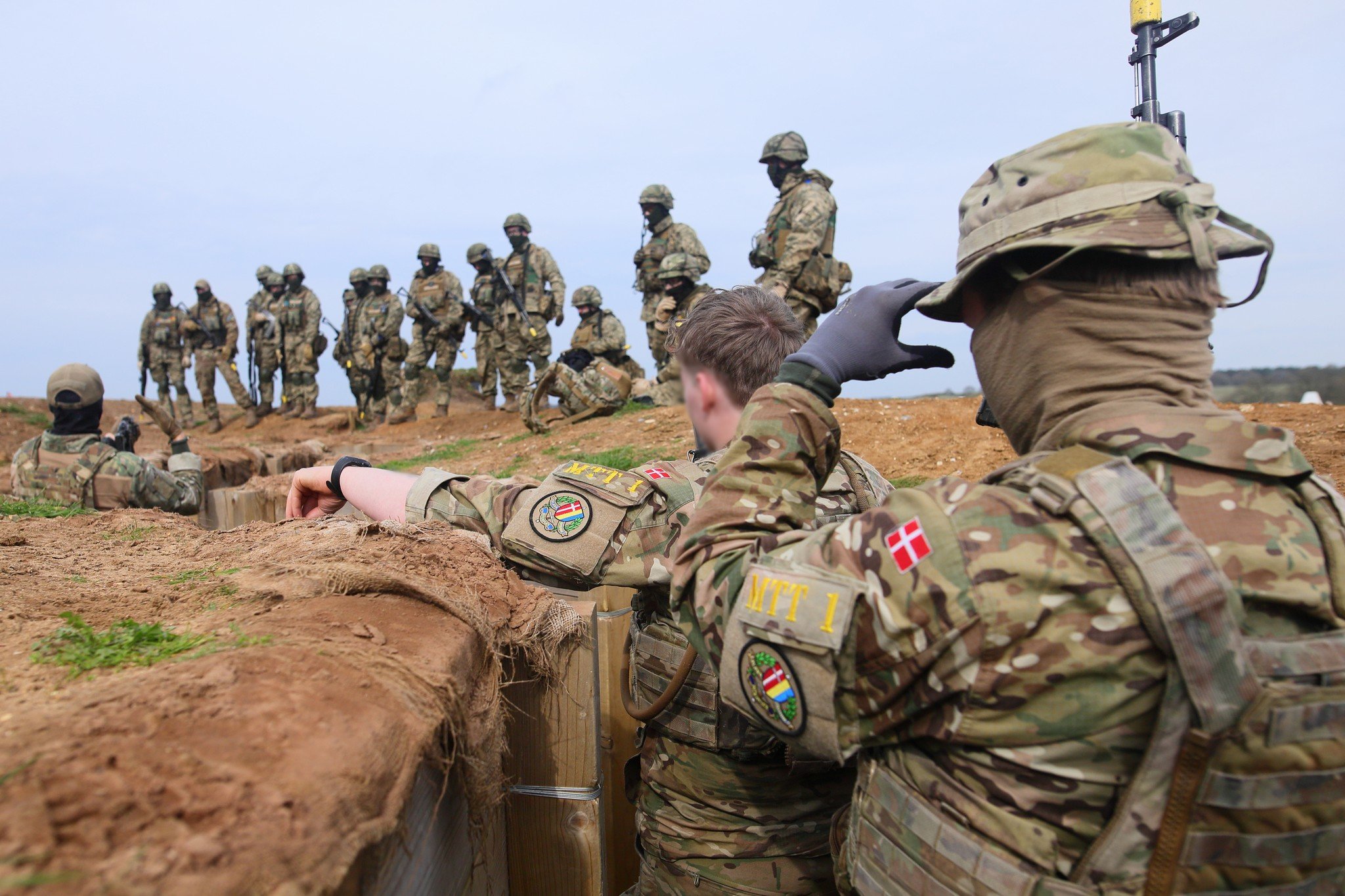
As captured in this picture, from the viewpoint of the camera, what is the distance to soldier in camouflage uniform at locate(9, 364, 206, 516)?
486cm

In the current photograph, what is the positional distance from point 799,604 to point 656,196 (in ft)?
35.6

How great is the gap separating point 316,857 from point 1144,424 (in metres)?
1.09

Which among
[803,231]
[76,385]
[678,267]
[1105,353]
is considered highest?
[803,231]

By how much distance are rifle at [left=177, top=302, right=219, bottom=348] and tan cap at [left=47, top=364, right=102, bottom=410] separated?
1329 cm

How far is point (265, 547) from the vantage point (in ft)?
6.48

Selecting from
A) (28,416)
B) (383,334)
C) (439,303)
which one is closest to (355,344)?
(383,334)

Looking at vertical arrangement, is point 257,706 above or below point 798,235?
below

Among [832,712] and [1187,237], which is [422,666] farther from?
[1187,237]

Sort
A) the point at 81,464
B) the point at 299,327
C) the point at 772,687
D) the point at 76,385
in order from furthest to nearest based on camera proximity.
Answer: the point at 299,327, the point at 76,385, the point at 81,464, the point at 772,687

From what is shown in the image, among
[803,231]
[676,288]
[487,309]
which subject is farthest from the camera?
[487,309]

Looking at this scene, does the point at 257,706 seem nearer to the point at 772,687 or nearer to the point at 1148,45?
the point at 772,687

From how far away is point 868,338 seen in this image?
4.74ft

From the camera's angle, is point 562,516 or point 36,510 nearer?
point 562,516

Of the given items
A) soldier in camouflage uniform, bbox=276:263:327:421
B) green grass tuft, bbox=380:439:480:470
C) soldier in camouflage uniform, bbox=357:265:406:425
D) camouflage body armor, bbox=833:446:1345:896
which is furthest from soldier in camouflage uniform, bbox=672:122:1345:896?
soldier in camouflage uniform, bbox=276:263:327:421
